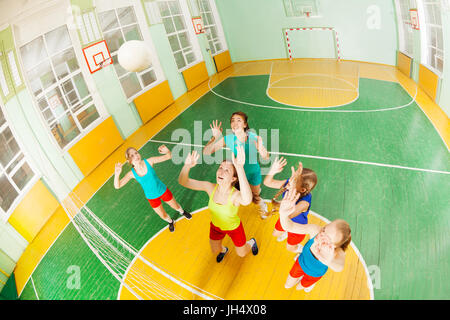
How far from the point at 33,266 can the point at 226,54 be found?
10.7 meters

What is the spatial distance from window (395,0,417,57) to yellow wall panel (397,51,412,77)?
0.13 m

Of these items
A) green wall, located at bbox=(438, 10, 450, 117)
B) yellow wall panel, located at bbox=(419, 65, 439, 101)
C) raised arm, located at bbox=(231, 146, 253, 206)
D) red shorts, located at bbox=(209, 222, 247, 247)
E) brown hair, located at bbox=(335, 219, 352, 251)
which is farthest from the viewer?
yellow wall panel, located at bbox=(419, 65, 439, 101)

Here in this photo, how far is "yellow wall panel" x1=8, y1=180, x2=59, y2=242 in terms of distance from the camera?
4203 mm

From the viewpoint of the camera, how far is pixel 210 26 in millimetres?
10930

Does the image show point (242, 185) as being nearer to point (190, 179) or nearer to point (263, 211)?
point (190, 179)

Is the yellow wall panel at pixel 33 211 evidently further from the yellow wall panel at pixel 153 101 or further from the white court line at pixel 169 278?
the yellow wall panel at pixel 153 101

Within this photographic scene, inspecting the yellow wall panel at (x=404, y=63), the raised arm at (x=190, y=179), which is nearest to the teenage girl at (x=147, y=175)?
the raised arm at (x=190, y=179)

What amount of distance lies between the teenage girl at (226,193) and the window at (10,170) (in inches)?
131

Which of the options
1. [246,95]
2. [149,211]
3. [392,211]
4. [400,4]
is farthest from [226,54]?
[392,211]

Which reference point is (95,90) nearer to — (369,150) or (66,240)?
(66,240)

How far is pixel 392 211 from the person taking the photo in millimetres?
3820

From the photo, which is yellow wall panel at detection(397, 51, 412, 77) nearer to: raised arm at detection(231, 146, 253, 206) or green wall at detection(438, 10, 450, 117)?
green wall at detection(438, 10, 450, 117)

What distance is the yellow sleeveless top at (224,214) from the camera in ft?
8.89

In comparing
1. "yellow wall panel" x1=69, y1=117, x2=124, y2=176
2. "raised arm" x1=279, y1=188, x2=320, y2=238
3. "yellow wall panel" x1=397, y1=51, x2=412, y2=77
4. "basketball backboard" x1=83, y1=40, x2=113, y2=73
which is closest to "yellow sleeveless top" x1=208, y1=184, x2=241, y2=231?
"raised arm" x1=279, y1=188, x2=320, y2=238
